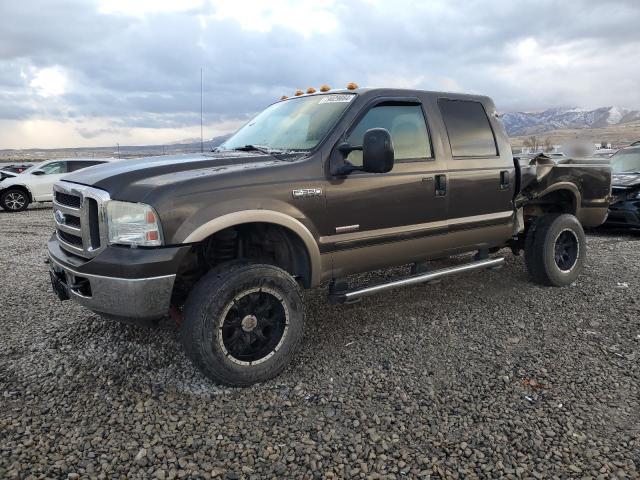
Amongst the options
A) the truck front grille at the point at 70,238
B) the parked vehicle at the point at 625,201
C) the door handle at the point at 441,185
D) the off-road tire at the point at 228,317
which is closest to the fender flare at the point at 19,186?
the truck front grille at the point at 70,238

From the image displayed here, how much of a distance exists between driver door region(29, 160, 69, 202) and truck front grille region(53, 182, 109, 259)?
12.9 m

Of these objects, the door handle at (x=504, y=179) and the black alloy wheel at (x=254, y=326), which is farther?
the door handle at (x=504, y=179)

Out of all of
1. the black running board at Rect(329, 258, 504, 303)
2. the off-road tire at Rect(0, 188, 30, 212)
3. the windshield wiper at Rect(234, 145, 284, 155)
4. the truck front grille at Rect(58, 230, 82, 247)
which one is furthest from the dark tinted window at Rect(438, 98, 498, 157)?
the off-road tire at Rect(0, 188, 30, 212)

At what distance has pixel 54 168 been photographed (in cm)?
1538

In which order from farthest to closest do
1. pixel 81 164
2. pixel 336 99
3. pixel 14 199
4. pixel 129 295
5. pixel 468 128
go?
1. pixel 81 164
2. pixel 14 199
3. pixel 468 128
4. pixel 336 99
5. pixel 129 295

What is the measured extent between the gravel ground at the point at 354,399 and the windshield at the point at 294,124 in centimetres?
162

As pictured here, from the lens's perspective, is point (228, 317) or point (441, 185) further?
point (441, 185)

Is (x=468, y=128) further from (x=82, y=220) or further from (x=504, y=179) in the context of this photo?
(x=82, y=220)

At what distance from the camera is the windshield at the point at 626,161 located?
973 cm

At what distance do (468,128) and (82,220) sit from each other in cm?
340

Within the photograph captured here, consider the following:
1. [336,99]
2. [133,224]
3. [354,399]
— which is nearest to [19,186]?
[336,99]

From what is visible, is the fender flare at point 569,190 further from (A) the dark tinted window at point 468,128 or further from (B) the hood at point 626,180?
(B) the hood at point 626,180

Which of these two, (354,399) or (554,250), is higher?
(554,250)

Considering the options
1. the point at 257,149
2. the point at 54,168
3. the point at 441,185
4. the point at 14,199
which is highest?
the point at 257,149
